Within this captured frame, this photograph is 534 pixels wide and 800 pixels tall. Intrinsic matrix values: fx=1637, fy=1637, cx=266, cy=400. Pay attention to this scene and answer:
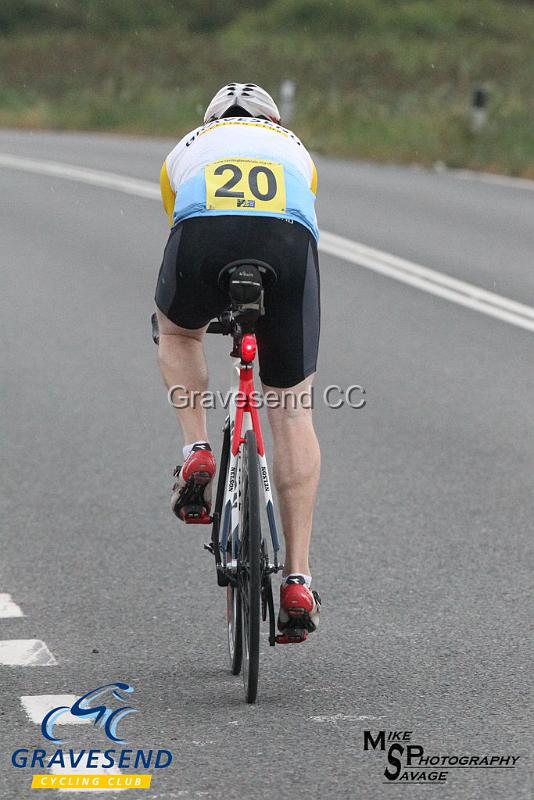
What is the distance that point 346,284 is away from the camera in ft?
46.6

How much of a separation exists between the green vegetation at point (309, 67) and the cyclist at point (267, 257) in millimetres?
3013

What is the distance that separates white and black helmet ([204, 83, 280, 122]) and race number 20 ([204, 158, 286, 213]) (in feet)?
1.25

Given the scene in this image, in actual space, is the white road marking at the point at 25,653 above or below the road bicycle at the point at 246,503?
below

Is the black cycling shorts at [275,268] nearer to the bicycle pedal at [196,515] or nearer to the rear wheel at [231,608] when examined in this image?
the rear wheel at [231,608]

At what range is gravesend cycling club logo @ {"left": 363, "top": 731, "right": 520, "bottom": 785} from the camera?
4371 mm

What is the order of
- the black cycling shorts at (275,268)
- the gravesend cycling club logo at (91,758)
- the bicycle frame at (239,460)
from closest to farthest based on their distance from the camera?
the gravesend cycling club logo at (91,758)
the black cycling shorts at (275,268)
the bicycle frame at (239,460)

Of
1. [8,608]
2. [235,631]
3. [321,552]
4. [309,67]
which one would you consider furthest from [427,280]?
[309,67]

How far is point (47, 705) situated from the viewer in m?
4.89

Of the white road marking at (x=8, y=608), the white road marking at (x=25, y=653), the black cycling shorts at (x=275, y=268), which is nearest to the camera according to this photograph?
the black cycling shorts at (x=275, y=268)

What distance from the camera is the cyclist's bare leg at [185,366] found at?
211 inches

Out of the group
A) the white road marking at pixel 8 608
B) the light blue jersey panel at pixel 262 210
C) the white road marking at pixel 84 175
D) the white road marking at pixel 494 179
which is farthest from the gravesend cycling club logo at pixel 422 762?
the white road marking at pixel 494 179

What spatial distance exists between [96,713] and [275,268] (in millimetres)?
1432

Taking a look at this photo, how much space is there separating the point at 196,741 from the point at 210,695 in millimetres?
456

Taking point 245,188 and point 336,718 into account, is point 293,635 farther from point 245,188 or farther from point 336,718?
point 245,188
